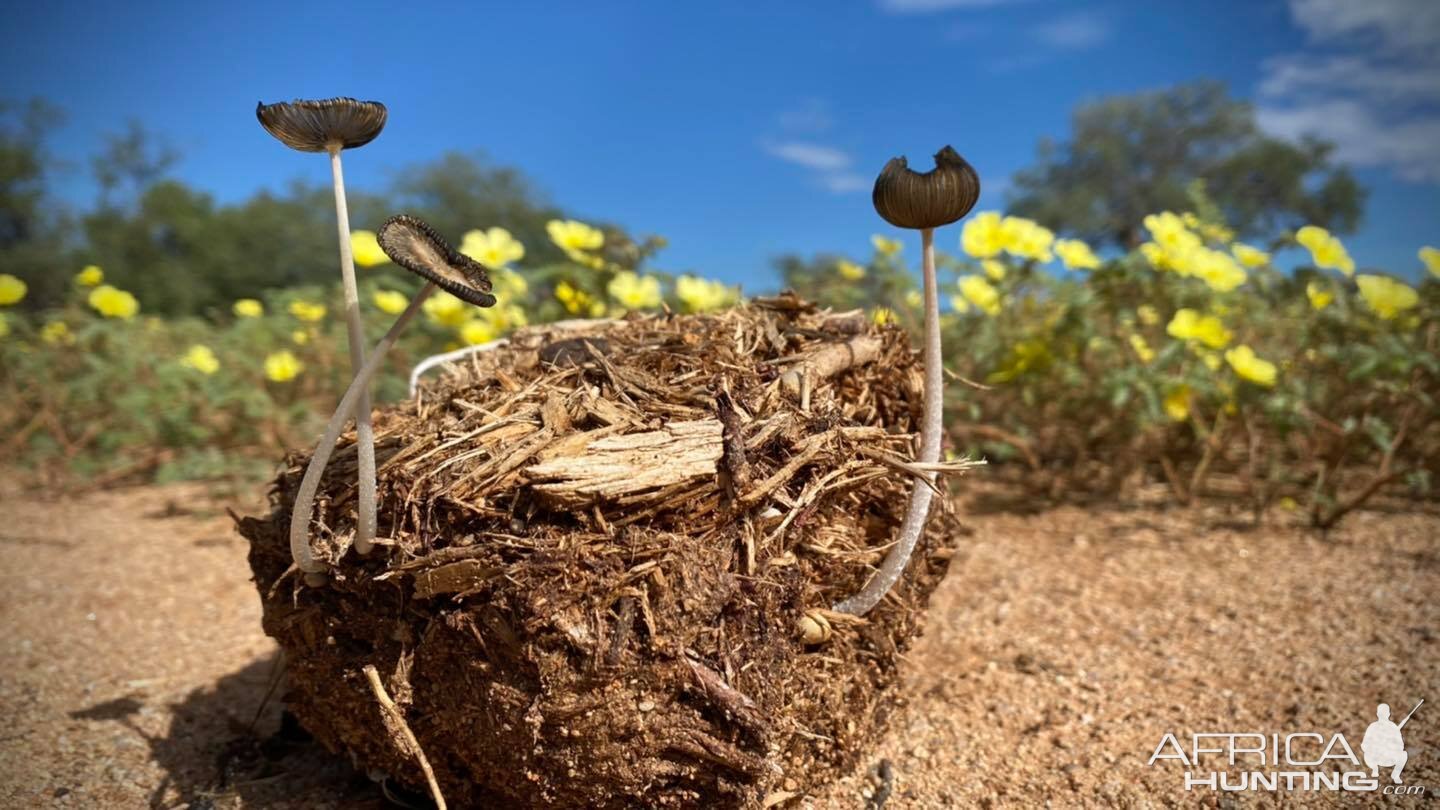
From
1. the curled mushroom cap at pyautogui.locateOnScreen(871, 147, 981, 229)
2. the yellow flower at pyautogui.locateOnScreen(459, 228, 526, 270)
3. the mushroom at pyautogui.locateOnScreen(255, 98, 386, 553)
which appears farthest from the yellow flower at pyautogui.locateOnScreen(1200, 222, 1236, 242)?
the mushroom at pyautogui.locateOnScreen(255, 98, 386, 553)

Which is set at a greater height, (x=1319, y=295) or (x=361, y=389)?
(x=1319, y=295)

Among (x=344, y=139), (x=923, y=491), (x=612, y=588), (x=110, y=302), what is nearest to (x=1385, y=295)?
(x=923, y=491)

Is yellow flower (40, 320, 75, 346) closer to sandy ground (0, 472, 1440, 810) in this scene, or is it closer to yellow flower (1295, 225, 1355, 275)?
sandy ground (0, 472, 1440, 810)

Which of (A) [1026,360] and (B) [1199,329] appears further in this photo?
(A) [1026,360]

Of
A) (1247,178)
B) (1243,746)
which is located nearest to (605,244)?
(1243,746)

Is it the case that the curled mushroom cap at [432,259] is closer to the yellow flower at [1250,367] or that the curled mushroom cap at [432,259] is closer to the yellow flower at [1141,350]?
the yellow flower at [1250,367]

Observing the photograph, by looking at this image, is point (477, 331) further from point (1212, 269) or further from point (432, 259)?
point (1212, 269)
